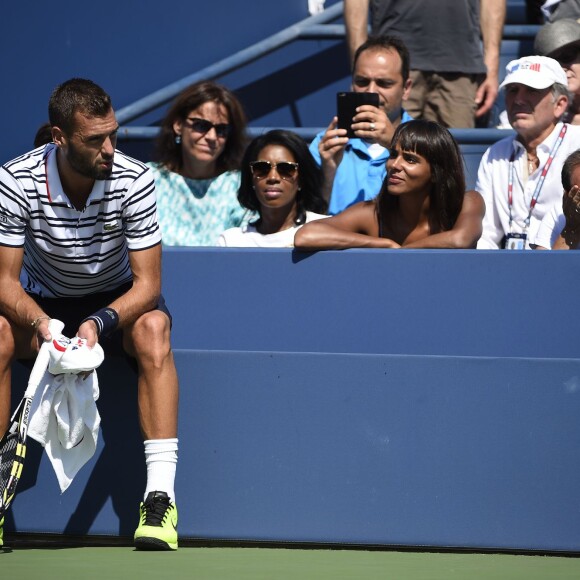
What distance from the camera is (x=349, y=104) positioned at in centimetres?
530

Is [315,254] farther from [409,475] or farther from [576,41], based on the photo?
[576,41]

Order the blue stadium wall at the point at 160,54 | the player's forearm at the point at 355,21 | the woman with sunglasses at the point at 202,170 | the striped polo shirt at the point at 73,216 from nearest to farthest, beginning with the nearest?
the striped polo shirt at the point at 73,216, the woman with sunglasses at the point at 202,170, the player's forearm at the point at 355,21, the blue stadium wall at the point at 160,54

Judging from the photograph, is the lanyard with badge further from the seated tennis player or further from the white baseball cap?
the seated tennis player

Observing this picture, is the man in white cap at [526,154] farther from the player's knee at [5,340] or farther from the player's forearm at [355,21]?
the player's knee at [5,340]

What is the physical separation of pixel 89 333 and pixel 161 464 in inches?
20.1

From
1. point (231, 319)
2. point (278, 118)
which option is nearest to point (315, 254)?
point (231, 319)

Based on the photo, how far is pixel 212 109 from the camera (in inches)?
221

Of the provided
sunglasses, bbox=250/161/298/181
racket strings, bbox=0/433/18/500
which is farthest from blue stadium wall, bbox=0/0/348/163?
racket strings, bbox=0/433/18/500

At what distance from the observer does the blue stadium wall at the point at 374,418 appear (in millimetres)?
4180

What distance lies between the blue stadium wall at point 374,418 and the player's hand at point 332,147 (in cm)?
72

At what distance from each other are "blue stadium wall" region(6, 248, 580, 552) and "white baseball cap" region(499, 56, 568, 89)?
1.13 meters

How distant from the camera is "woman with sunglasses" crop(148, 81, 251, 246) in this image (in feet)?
18.2

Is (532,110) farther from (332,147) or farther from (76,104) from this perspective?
(76,104)

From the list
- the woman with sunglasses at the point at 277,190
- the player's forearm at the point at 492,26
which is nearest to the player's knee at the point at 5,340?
the woman with sunglasses at the point at 277,190
